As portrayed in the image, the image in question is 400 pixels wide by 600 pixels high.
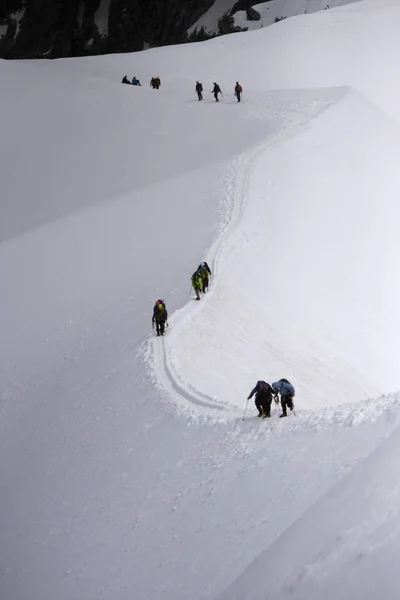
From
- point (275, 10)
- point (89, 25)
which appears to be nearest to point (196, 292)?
point (275, 10)

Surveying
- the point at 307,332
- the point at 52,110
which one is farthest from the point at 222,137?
the point at 307,332

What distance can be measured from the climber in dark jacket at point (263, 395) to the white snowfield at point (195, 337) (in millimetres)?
317

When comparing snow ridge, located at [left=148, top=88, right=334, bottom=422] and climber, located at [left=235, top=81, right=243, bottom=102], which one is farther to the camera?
climber, located at [left=235, top=81, right=243, bottom=102]

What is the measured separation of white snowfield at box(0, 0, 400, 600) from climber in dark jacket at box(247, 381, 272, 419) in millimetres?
317

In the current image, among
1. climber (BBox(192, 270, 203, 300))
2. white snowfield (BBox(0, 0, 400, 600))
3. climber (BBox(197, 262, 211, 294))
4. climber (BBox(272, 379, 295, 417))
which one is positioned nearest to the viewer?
white snowfield (BBox(0, 0, 400, 600))

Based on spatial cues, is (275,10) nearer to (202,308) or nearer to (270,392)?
(202,308)

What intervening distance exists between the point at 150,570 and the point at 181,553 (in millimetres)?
527

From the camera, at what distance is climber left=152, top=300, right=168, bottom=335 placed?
1723 centimetres

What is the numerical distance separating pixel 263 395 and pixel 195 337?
5395 millimetres

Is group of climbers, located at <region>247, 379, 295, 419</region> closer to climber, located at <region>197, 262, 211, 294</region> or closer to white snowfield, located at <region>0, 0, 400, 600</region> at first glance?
white snowfield, located at <region>0, 0, 400, 600</region>

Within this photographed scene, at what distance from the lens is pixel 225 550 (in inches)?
385

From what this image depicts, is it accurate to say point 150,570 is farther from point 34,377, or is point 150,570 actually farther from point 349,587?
point 34,377

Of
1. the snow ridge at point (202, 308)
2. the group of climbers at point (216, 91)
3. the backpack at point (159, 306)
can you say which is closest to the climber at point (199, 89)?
the group of climbers at point (216, 91)

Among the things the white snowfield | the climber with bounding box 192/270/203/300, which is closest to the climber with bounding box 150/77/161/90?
the white snowfield
